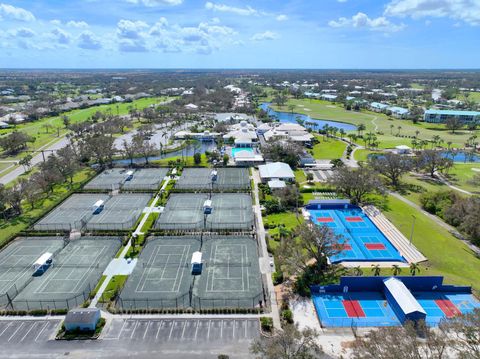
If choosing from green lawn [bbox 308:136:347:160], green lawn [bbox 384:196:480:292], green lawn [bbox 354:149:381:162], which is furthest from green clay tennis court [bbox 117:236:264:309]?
green lawn [bbox 354:149:381:162]

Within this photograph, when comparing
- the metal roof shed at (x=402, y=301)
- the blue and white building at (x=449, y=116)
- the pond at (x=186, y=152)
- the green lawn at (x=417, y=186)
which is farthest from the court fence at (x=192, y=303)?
the blue and white building at (x=449, y=116)

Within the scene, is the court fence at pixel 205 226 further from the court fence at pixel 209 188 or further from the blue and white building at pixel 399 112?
the blue and white building at pixel 399 112

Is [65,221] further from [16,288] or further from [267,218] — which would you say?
[267,218]

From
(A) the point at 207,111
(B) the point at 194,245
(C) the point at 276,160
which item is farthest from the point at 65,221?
(A) the point at 207,111

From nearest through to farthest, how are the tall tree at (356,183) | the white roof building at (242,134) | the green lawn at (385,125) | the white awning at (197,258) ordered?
the white awning at (197,258) < the tall tree at (356,183) < the white roof building at (242,134) < the green lawn at (385,125)

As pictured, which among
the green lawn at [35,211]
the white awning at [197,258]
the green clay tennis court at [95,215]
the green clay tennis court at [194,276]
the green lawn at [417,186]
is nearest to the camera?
the green clay tennis court at [194,276]

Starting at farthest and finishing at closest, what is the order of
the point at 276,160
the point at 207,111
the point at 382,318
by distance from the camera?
the point at 207,111 < the point at 276,160 < the point at 382,318
